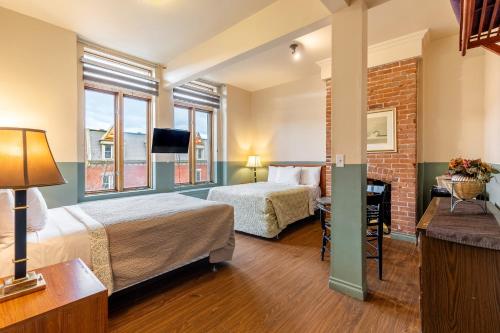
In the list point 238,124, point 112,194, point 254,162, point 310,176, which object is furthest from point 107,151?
point 310,176

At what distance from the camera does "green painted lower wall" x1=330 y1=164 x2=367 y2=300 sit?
196 cm

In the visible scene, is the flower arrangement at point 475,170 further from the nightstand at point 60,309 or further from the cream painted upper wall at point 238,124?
the cream painted upper wall at point 238,124

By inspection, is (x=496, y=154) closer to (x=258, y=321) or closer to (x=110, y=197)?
(x=258, y=321)

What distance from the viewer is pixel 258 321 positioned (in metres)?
1.71

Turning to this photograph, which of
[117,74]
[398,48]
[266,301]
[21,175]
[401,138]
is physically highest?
[398,48]

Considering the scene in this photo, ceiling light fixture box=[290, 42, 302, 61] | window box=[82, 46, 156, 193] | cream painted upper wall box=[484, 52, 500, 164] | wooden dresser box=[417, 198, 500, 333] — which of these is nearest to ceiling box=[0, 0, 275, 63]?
window box=[82, 46, 156, 193]

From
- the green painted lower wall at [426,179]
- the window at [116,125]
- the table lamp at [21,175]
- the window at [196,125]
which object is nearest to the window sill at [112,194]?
the window at [116,125]

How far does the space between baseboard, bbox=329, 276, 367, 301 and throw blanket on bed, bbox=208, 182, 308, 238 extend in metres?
1.28

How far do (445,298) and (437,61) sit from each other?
345 cm

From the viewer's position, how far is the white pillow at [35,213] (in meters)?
1.58

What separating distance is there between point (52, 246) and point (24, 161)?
77 centimetres

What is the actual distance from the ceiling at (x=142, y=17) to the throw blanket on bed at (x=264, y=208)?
224 cm

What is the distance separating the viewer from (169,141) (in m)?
4.25

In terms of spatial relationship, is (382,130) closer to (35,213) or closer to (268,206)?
(268,206)
